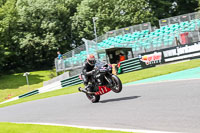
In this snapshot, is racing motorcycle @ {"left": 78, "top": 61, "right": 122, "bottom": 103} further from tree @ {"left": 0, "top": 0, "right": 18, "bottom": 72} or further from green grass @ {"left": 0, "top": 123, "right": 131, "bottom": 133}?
tree @ {"left": 0, "top": 0, "right": 18, "bottom": 72}

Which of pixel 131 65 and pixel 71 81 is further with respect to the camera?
pixel 71 81

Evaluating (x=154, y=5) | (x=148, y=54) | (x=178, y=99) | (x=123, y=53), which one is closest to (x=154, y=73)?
(x=148, y=54)

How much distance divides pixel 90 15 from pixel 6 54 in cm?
1639

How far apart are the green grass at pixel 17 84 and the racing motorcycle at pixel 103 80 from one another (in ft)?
69.6

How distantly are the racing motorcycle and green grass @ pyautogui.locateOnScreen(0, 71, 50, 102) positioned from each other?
21228mm

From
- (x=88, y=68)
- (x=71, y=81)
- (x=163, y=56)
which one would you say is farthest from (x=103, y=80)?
(x=71, y=81)

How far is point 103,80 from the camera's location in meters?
9.50

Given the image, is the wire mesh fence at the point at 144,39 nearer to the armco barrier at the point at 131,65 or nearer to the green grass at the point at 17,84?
the armco barrier at the point at 131,65

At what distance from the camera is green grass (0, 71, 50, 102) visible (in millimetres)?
31425

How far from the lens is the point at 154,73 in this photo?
17641mm

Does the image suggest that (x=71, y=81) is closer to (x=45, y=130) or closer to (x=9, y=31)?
(x=45, y=130)

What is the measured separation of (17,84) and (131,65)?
59.0 feet

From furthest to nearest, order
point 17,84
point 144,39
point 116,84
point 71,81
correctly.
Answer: point 17,84, point 144,39, point 71,81, point 116,84

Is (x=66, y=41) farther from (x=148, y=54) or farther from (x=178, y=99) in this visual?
(x=178, y=99)
